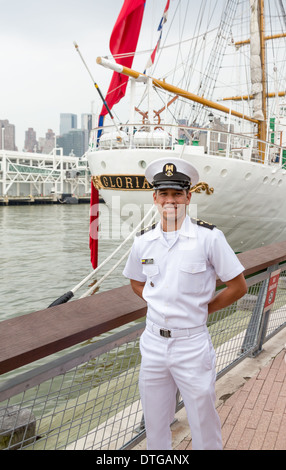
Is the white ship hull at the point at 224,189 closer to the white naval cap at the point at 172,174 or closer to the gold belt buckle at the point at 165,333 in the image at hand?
the white naval cap at the point at 172,174

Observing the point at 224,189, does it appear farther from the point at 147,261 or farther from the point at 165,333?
the point at 165,333

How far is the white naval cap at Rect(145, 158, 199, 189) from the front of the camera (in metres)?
2.19

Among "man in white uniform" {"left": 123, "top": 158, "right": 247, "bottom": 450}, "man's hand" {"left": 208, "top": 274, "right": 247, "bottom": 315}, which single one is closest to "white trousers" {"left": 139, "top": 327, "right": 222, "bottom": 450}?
"man in white uniform" {"left": 123, "top": 158, "right": 247, "bottom": 450}

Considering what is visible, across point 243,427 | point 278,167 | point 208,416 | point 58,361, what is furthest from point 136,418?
point 278,167

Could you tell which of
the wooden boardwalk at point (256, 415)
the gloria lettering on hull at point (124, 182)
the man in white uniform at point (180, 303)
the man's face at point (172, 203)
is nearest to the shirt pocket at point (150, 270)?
the man in white uniform at point (180, 303)

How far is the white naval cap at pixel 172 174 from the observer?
2.19 metres

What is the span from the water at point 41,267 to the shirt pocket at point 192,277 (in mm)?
9474

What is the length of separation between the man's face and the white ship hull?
9944 mm

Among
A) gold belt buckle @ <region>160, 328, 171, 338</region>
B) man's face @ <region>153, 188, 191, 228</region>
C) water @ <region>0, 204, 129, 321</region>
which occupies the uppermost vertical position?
man's face @ <region>153, 188, 191, 228</region>

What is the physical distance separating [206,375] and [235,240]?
13.3m

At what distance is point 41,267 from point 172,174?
16.2 metres

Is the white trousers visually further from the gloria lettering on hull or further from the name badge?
the gloria lettering on hull

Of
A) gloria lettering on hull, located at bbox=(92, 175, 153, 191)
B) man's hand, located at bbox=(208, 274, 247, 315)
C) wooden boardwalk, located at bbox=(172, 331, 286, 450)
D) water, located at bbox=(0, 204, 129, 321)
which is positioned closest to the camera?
man's hand, located at bbox=(208, 274, 247, 315)

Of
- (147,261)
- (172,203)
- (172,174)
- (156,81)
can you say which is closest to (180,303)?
(147,261)
